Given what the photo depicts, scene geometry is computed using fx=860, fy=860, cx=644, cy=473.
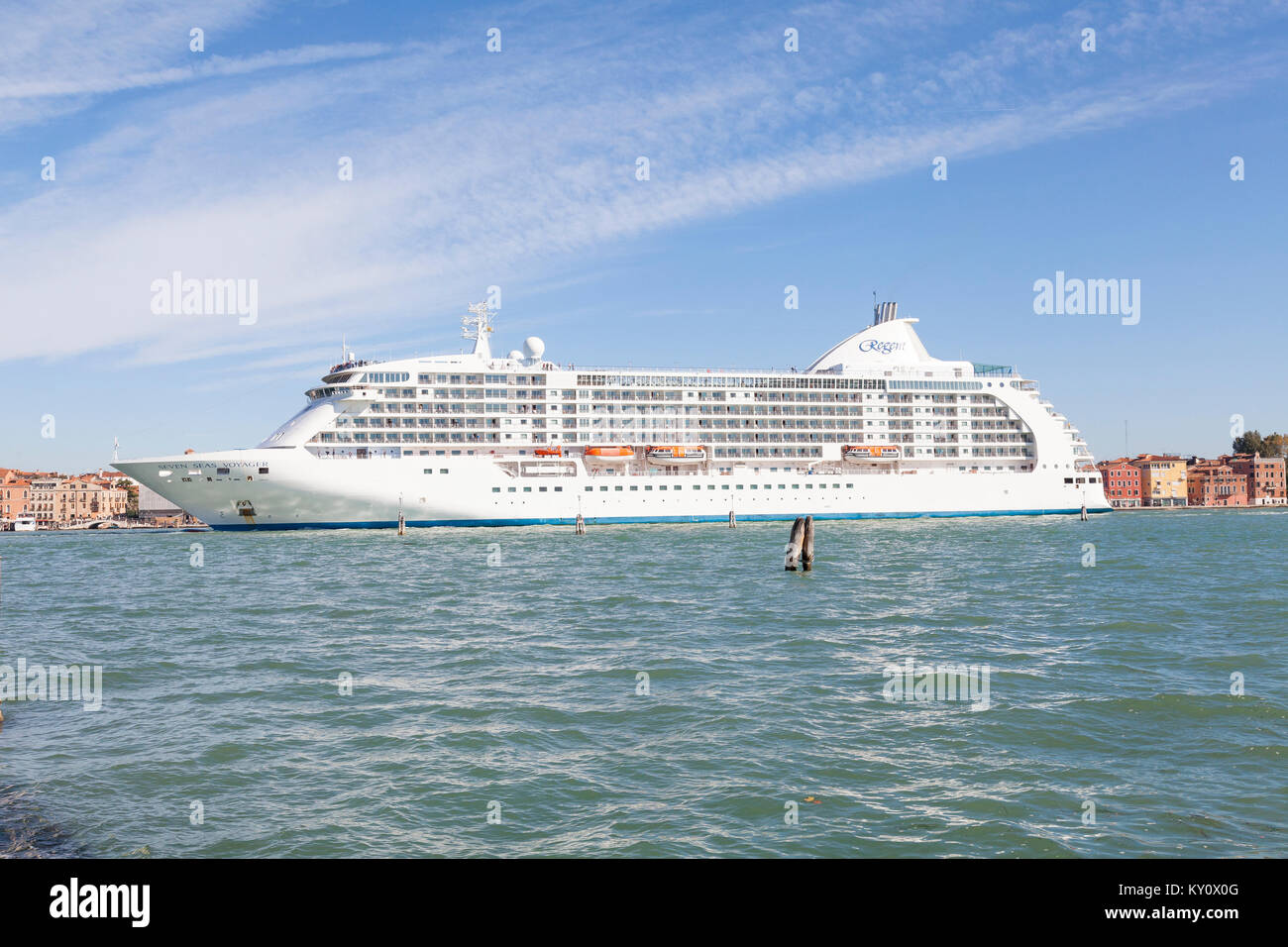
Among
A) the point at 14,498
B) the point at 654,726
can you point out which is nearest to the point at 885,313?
the point at 654,726

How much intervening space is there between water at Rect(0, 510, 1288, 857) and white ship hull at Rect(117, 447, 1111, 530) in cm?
3411

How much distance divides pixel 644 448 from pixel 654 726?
61268 mm

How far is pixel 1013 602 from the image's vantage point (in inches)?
926

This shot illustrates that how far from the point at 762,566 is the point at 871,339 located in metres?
56.4

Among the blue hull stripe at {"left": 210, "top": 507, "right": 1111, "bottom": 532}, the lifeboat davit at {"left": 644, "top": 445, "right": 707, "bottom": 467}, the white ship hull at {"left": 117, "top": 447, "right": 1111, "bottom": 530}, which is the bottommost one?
the blue hull stripe at {"left": 210, "top": 507, "right": 1111, "bottom": 532}

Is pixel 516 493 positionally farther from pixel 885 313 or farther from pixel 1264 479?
pixel 1264 479

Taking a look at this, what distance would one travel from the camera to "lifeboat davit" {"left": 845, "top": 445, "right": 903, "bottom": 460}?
252ft

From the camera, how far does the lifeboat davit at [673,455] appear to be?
7181 centimetres

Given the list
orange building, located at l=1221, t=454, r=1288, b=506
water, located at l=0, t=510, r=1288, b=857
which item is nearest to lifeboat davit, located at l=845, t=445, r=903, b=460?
water, located at l=0, t=510, r=1288, b=857

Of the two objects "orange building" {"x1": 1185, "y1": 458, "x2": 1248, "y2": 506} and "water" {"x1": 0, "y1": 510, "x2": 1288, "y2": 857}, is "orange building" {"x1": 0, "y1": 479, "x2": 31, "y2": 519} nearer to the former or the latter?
"water" {"x1": 0, "y1": 510, "x2": 1288, "y2": 857}

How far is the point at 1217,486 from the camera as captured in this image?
15575 centimetres

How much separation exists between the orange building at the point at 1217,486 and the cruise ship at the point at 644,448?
9151 centimetres
